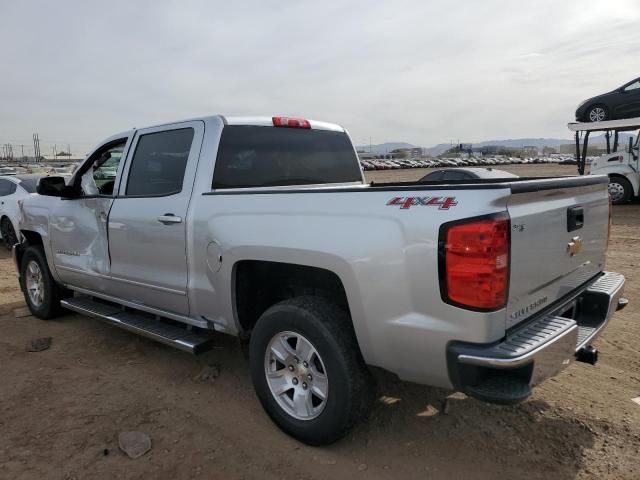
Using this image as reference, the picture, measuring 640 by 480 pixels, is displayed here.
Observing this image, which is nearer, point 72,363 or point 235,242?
point 235,242

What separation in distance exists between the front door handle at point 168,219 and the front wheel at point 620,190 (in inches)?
586

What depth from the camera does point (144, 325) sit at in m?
4.07

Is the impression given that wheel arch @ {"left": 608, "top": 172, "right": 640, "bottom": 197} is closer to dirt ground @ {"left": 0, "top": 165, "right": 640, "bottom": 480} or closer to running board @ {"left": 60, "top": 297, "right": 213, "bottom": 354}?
dirt ground @ {"left": 0, "top": 165, "right": 640, "bottom": 480}

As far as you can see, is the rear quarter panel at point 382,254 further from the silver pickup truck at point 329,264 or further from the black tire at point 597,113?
the black tire at point 597,113

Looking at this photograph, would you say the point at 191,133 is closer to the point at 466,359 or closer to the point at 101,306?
the point at 101,306

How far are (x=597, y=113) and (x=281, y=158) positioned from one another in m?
14.4

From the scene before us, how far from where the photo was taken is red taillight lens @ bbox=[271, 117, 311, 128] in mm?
4168

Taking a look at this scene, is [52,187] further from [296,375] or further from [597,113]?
[597,113]

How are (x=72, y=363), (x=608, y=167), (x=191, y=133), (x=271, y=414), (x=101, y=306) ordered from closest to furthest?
1. (x=271, y=414)
2. (x=191, y=133)
3. (x=72, y=363)
4. (x=101, y=306)
5. (x=608, y=167)

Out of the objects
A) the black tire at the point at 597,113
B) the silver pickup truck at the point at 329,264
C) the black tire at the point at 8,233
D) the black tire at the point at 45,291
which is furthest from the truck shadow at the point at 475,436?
the black tire at the point at 597,113

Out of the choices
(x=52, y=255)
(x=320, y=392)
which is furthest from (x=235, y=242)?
(x=52, y=255)

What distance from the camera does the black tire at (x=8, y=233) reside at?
33.9 ft

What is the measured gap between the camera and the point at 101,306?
188 inches

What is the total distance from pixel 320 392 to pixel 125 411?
152 centimetres
